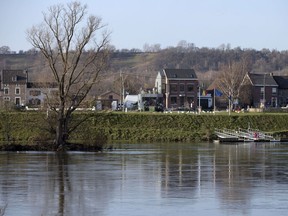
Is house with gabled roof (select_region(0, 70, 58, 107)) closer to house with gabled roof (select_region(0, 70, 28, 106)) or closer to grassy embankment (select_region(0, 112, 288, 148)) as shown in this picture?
house with gabled roof (select_region(0, 70, 28, 106))

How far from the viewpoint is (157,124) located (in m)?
86.8

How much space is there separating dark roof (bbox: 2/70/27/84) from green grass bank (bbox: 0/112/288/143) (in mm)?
45580

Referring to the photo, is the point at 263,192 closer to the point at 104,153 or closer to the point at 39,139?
the point at 104,153

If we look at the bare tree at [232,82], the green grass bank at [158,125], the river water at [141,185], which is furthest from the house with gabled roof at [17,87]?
the river water at [141,185]

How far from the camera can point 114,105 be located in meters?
126

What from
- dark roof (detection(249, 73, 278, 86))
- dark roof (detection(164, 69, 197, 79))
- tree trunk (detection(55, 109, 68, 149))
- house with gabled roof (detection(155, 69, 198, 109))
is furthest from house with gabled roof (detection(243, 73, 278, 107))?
tree trunk (detection(55, 109, 68, 149))

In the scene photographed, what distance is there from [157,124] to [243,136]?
10.8 m

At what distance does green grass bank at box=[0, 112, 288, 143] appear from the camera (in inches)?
3049

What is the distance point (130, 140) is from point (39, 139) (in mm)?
21465

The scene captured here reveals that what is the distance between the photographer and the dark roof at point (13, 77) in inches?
5143

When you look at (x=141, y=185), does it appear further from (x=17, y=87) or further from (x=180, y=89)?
(x=180, y=89)

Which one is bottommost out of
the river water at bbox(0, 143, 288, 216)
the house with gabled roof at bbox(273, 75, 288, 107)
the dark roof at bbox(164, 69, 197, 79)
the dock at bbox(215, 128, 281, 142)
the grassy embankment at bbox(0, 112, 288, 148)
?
the river water at bbox(0, 143, 288, 216)

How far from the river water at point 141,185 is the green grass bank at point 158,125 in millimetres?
23357

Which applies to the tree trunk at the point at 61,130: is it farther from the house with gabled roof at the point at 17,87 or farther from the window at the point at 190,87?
the window at the point at 190,87
